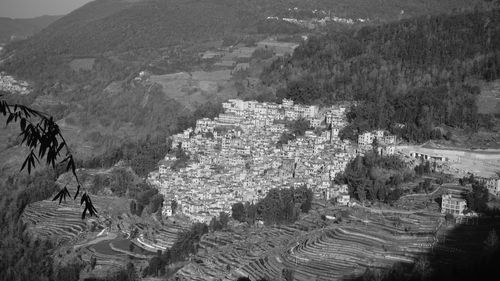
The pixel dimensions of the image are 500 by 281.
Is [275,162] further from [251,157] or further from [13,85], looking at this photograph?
[13,85]

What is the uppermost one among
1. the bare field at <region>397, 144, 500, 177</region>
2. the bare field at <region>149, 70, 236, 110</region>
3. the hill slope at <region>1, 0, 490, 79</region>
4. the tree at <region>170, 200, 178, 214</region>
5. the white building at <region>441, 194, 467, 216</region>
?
the hill slope at <region>1, 0, 490, 79</region>

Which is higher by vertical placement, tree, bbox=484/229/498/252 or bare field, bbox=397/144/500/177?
bare field, bbox=397/144/500/177

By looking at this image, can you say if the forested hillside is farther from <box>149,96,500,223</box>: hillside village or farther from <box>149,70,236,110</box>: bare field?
<box>149,70,236,110</box>: bare field

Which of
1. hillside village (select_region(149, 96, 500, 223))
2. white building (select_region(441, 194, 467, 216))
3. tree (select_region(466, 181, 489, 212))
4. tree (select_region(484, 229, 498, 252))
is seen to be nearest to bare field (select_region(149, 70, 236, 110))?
hillside village (select_region(149, 96, 500, 223))

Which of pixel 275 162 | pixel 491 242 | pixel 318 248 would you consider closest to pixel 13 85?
pixel 275 162

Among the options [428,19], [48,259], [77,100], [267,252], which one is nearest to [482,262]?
[267,252]

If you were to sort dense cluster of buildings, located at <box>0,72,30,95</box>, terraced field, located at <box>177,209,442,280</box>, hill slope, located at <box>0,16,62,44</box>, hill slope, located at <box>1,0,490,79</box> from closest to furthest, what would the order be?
terraced field, located at <box>177,209,442,280</box> → dense cluster of buildings, located at <box>0,72,30,95</box> → hill slope, located at <box>1,0,490,79</box> → hill slope, located at <box>0,16,62,44</box>

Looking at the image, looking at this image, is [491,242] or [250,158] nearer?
[491,242]
